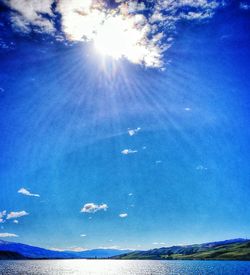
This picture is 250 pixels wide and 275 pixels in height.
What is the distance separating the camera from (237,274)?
129 m

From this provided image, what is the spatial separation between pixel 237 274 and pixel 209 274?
527 inches

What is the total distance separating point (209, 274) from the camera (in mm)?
135125
